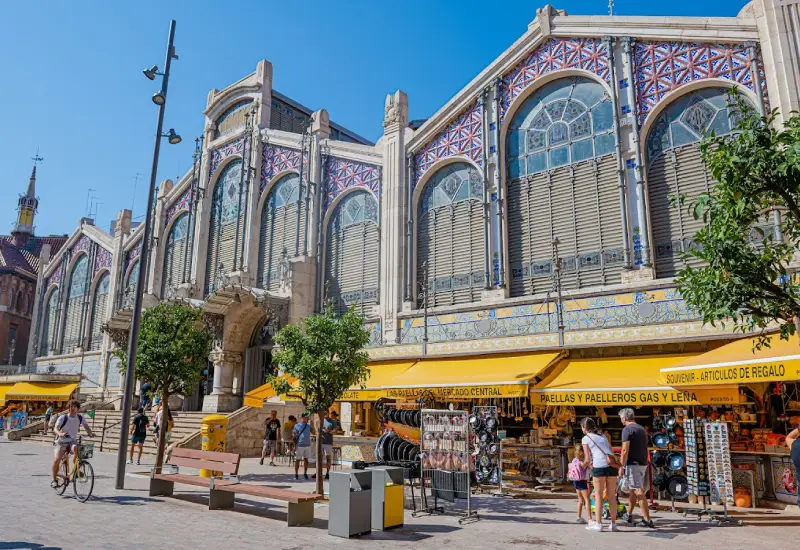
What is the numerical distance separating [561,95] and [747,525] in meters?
12.1

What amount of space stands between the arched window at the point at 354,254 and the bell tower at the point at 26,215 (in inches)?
1847

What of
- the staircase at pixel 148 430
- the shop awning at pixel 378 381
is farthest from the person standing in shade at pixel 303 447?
the staircase at pixel 148 430

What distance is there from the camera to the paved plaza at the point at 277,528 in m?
7.36

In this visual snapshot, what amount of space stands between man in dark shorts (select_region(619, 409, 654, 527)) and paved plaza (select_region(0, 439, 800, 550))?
0.47 metres

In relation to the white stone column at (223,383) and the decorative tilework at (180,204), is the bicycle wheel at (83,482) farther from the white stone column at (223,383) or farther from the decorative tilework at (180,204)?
the decorative tilework at (180,204)

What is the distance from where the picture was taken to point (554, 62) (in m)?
17.2

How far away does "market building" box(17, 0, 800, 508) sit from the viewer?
1359 centimetres

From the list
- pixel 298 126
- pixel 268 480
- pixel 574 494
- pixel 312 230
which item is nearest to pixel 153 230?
pixel 298 126

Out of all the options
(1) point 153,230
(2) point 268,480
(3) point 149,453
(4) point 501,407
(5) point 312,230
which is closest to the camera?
(2) point 268,480

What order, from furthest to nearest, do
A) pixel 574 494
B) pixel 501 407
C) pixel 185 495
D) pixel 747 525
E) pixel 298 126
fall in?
pixel 298 126, pixel 501 407, pixel 574 494, pixel 185 495, pixel 747 525

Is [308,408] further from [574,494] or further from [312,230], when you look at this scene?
[312,230]

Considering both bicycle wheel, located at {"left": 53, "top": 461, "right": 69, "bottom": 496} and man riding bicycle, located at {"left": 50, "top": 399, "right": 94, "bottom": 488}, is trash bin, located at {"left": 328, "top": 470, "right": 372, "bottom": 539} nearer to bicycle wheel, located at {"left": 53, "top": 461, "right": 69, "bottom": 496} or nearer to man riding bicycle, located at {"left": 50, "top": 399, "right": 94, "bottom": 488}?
man riding bicycle, located at {"left": 50, "top": 399, "right": 94, "bottom": 488}

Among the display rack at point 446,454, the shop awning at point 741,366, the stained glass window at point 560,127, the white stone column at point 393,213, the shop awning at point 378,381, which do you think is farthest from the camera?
the white stone column at point 393,213

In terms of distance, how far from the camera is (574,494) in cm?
1216
